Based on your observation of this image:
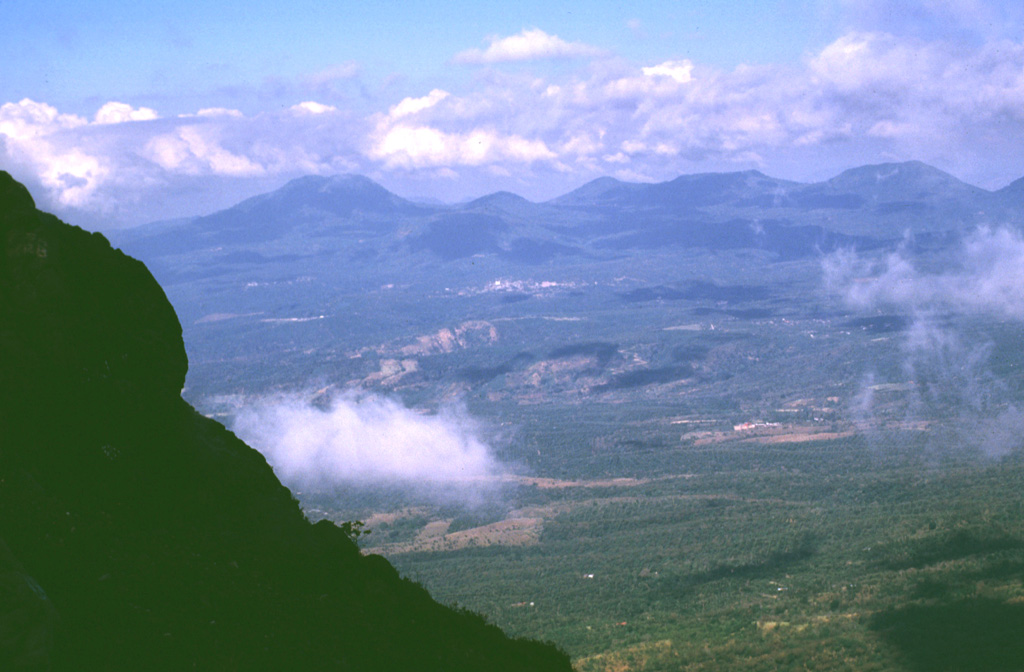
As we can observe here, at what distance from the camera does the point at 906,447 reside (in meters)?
169

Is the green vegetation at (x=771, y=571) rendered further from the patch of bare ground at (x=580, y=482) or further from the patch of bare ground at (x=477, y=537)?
the patch of bare ground at (x=580, y=482)

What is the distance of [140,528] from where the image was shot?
77.4 feet

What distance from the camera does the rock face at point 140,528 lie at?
19984 millimetres

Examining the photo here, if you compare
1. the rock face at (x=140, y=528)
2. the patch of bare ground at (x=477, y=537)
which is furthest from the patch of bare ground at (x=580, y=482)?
the rock face at (x=140, y=528)

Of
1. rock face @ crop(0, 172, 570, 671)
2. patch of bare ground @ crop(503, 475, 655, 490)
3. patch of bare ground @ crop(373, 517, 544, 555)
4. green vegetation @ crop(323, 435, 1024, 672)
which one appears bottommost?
green vegetation @ crop(323, 435, 1024, 672)

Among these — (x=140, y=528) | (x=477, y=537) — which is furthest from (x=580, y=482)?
(x=140, y=528)

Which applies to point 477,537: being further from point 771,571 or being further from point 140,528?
point 140,528

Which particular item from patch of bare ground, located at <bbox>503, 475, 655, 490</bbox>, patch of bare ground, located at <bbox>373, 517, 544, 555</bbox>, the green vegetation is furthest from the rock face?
patch of bare ground, located at <bbox>503, 475, 655, 490</bbox>

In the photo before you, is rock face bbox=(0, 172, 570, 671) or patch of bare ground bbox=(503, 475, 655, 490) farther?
patch of bare ground bbox=(503, 475, 655, 490)

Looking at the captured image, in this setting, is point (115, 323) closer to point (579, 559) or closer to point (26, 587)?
point (26, 587)

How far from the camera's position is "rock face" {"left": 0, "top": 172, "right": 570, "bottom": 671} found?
19984 millimetres

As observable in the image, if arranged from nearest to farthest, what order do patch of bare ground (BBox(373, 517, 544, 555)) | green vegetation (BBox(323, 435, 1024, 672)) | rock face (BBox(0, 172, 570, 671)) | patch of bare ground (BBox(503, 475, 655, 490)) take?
rock face (BBox(0, 172, 570, 671)) → green vegetation (BBox(323, 435, 1024, 672)) → patch of bare ground (BBox(373, 517, 544, 555)) → patch of bare ground (BBox(503, 475, 655, 490))

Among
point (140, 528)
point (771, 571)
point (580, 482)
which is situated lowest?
point (771, 571)

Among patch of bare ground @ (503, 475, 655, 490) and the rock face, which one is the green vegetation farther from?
the rock face
